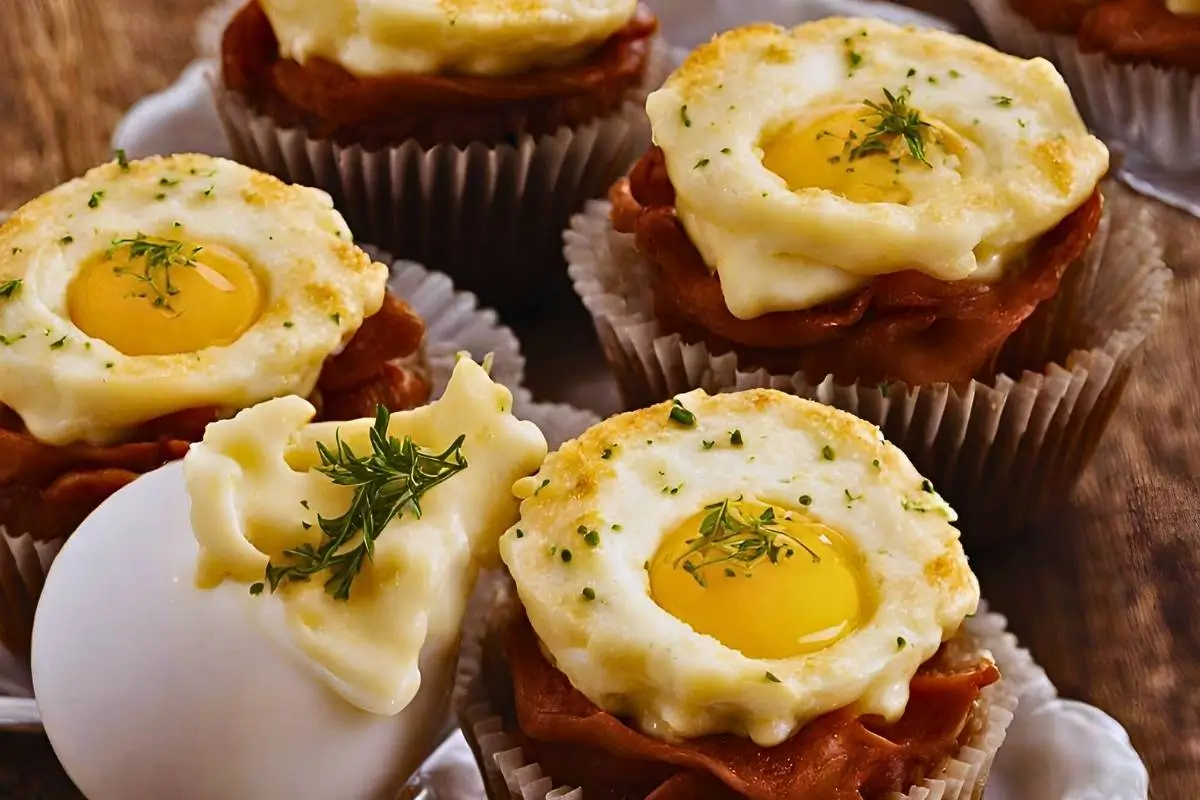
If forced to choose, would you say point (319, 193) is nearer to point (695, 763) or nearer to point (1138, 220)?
point (695, 763)

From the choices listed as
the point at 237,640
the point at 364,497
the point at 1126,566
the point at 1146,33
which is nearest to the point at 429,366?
the point at 364,497

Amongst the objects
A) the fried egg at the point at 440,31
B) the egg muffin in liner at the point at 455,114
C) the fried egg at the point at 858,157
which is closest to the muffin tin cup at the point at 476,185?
the egg muffin in liner at the point at 455,114

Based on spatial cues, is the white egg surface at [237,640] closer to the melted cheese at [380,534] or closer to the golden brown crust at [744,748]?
the melted cheese at [380,534]

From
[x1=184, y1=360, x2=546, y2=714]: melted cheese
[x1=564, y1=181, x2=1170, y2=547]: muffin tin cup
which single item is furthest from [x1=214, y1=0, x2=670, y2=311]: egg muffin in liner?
[x1=184, y1=360, x2=546, y2=714]: melted cheese

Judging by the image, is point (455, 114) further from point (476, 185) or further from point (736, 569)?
point (736, 569)

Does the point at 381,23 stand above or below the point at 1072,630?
above

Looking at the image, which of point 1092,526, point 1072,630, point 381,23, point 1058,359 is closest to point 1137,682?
point 1072,630

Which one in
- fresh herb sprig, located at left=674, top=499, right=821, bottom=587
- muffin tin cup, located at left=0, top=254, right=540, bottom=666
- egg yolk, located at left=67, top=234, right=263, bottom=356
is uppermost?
egg yolk, located at left=67, top=234, right=263, bottom=356

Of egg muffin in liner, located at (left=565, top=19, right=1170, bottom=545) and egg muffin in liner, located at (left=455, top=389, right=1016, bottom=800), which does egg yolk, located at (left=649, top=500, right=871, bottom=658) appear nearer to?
egg muffin in liner, located at (left=455, top=389, right=1016, bottom=800)
